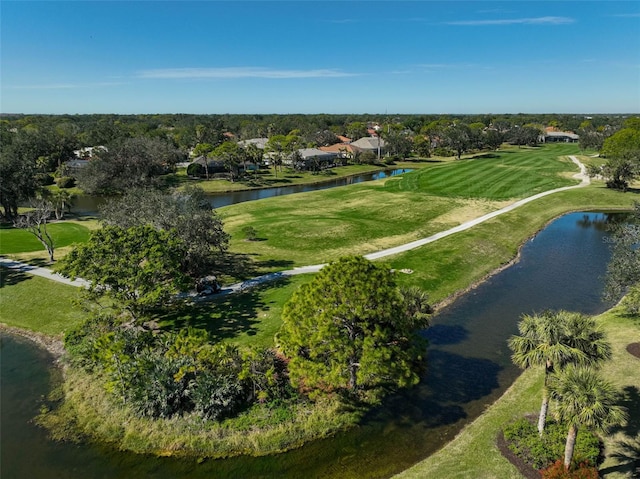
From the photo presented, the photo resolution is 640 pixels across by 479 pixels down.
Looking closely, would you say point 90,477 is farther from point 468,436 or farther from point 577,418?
point 577,418

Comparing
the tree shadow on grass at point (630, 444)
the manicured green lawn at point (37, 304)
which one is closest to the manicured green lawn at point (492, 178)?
the tree shadow on grass at point (630, 444)

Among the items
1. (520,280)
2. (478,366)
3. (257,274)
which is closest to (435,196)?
(520,280)

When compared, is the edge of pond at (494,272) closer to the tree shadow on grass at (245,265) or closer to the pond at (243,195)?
the tree shadow on grass at (245,265)

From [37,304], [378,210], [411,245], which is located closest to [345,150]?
[378,210]

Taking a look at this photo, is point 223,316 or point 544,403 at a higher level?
point 544,403

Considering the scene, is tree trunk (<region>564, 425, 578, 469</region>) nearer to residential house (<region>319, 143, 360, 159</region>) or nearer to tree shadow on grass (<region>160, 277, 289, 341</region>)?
tree shadow on grass (<region>160, 277, 289, 341</region>)

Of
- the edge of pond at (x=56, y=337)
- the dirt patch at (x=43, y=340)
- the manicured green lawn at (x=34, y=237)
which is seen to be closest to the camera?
the edge of pond at (x=56, y=337)

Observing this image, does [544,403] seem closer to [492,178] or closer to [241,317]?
[241,317]
